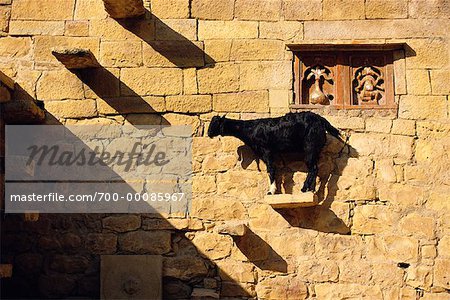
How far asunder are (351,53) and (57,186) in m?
2.67

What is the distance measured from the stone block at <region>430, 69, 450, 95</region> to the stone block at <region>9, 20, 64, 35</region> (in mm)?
3122

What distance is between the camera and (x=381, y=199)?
18.7 ft

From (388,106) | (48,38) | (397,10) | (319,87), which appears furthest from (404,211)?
(48,38)

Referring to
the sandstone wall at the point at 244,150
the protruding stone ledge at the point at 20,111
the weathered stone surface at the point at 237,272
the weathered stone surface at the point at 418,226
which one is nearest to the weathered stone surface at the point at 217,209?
the sandstone wall at the point at 244,150

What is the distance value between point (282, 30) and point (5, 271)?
9.53 ft

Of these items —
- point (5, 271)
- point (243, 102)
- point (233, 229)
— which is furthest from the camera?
point (243, 102)

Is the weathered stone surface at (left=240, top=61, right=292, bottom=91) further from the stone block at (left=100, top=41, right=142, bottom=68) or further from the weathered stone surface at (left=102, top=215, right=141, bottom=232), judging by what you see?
the weathered stone surface at (left=102, top=215, right=141, bottom=232)

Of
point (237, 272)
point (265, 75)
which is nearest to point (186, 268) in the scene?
point (237, 272)

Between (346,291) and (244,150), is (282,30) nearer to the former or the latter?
(244,150)

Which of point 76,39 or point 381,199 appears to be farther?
point 76,39

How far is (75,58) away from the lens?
5.74 m

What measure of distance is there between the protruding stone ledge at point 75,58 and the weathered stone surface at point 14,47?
0.43m

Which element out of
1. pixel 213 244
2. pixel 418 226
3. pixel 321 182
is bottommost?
pixel 213 244

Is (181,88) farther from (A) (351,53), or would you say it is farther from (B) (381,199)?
(B) (381,199)
